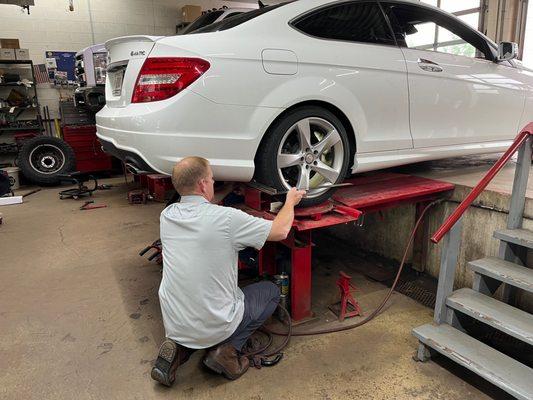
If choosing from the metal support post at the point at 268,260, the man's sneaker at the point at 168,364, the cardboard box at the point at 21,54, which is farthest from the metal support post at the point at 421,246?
the cardboard box at the point at 21,54

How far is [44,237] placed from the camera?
14.0 ft

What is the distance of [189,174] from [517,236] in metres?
2.02

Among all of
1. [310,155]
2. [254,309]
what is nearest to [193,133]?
[310,155]

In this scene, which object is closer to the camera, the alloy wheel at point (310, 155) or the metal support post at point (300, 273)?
the alloy wheel at point (310, 155)

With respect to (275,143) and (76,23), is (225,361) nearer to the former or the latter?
(275,143)

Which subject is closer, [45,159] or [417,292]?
[417,292]

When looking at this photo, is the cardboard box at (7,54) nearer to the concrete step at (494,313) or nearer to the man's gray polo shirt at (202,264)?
the man's gray polo shirt at (202,264)

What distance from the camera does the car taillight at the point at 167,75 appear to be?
2066 mm

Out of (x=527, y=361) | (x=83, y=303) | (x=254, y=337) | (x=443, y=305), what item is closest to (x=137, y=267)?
(x=83, y=303)

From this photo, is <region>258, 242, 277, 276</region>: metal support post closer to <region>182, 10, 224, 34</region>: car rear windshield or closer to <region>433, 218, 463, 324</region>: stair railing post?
<region>433, 218, 463, 324</region>: stair railing post

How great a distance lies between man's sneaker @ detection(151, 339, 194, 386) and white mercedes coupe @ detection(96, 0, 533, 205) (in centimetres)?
93

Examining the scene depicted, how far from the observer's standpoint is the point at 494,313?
2.15 m

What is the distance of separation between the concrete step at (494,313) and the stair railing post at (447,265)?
4cm

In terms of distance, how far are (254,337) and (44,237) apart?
3020mm
